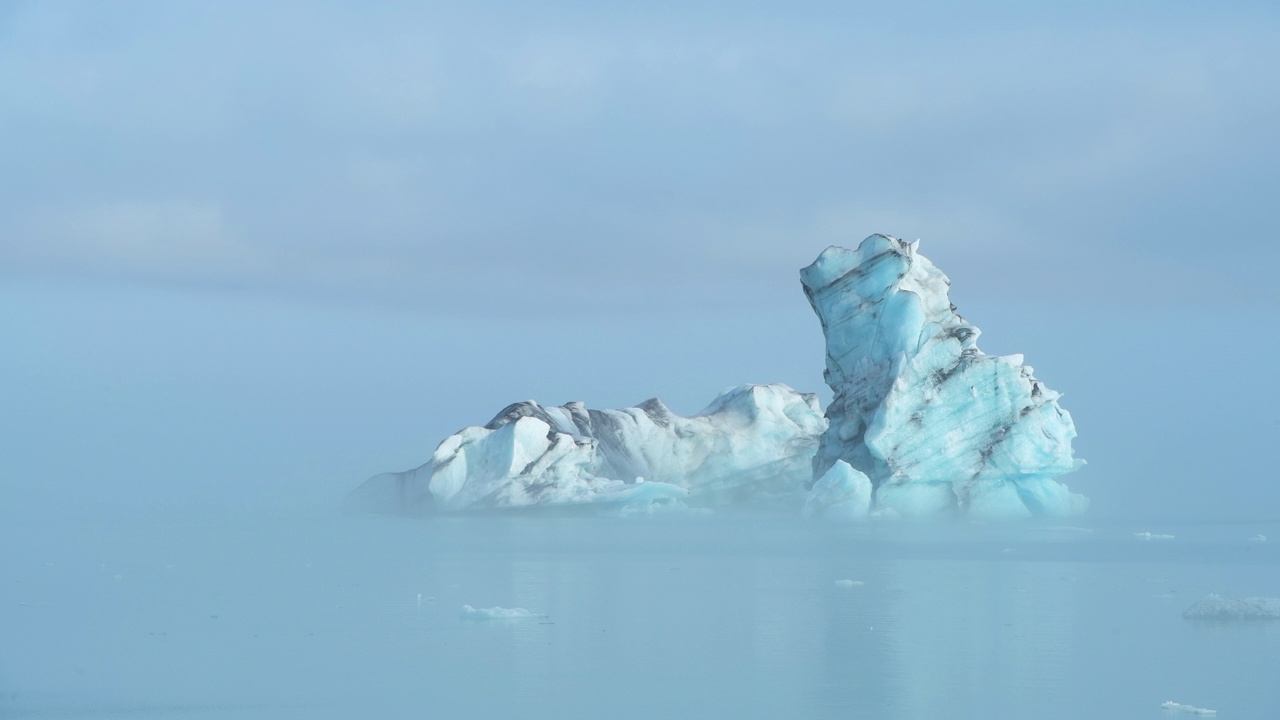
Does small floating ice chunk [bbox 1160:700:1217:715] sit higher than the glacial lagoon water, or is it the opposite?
the glacial lagoon water

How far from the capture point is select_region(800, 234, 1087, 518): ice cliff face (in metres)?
22.6

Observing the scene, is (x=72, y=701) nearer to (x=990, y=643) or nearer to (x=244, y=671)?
(x=244, y=671)

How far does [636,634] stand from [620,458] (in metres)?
18.6

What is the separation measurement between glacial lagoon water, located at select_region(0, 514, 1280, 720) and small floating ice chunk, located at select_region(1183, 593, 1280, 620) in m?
0.21

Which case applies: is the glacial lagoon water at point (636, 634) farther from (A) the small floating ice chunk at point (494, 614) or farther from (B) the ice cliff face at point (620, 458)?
(B) the ice cliff face at point (620, 458)

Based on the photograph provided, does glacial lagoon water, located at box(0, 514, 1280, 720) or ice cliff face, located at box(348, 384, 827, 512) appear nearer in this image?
glacial lagoon water, located at box(0, 514, 1280, 720)

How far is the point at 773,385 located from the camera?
97.5 feet

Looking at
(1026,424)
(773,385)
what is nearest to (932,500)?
A: (1026,424)

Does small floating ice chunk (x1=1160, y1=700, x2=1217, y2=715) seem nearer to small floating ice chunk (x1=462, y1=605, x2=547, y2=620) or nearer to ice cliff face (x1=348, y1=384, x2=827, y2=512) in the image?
small floating ice chunk (x1=462, y1=605, x2=547, y2=620)

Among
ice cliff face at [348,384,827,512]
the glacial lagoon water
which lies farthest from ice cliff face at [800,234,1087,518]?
the glacial lagoon water

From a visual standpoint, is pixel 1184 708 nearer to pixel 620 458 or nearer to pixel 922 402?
pixel 922 402

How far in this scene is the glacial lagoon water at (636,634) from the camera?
732 cm

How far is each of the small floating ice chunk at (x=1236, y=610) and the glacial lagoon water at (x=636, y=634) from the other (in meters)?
0.21

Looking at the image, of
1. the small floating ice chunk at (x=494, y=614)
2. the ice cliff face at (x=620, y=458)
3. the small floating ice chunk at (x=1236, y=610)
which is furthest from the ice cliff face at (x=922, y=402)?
the small floating ice chunk at (x=494, y=614)
